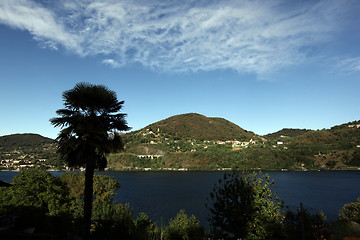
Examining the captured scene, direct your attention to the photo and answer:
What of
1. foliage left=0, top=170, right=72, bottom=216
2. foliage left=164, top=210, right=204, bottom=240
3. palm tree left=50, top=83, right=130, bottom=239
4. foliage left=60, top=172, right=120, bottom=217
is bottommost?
foliage left=164, top=210, right=204, bottom=240

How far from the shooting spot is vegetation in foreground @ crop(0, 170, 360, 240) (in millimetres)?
13578

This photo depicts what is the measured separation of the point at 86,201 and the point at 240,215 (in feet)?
29.4

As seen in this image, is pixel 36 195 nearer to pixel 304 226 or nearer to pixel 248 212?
pixel 248 212

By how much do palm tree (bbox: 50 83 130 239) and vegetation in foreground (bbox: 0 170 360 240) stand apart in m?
3.49

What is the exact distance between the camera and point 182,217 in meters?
27.7

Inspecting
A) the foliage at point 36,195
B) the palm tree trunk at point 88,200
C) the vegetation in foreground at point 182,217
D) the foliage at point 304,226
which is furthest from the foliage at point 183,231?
the palm tree trunk at point 88,200

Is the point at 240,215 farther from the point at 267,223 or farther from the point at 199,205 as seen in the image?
the point at 199,205

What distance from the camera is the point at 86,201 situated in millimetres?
12461

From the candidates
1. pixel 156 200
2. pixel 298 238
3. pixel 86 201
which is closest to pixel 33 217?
pixel 86 201

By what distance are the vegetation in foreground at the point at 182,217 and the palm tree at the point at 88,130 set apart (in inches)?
137

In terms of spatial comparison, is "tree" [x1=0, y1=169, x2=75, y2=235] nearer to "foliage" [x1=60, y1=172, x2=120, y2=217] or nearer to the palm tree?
the palm tree

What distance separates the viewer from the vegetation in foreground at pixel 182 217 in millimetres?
13578

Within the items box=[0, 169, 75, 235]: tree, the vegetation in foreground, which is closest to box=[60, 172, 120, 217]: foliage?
the vegetation in foreground

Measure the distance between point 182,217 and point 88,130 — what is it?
18753 millimetres
